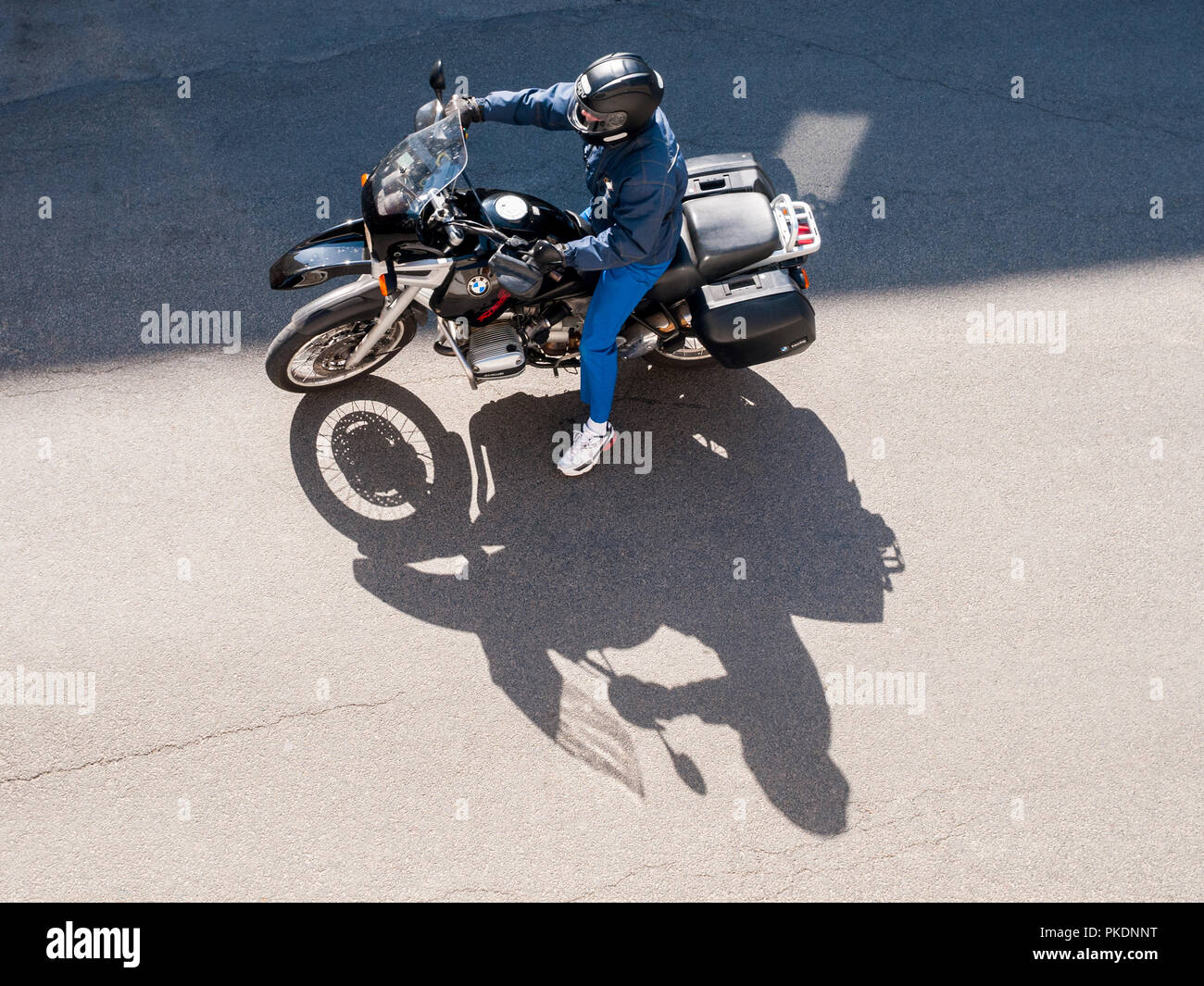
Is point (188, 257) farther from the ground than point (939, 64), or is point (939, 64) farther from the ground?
point (939, 64)

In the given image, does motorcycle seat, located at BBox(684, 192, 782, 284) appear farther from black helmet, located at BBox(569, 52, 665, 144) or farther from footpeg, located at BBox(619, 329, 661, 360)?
black helmet, located at BBox(569, 52, 665, 144)

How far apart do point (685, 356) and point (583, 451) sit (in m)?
0.88

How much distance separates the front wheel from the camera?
4.74 m

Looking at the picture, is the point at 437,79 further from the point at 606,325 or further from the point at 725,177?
the point at 725,177

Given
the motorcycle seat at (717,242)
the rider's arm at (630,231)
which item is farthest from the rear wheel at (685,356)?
the rider's arm at (630,231)

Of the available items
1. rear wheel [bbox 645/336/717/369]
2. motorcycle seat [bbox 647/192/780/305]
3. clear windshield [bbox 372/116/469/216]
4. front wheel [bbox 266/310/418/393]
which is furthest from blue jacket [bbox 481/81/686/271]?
front wheel [bbox 266/310/418/393]

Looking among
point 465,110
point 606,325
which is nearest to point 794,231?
point 606,325

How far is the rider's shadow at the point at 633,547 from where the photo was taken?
182 inches

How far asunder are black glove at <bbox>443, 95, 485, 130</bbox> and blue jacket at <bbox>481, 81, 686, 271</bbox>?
0.06m

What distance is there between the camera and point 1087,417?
17.9 feet

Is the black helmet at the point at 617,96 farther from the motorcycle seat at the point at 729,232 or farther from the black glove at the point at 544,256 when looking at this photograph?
the motorcycle seat at the point at 729,232
